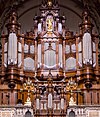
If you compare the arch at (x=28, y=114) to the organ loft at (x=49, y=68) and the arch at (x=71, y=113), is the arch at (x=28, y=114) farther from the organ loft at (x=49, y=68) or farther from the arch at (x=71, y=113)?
the arch at (x=71, y=113)

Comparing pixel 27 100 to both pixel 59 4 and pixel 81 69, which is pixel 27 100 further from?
pixel 59 4

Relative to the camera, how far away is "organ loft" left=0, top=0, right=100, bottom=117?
24.4m

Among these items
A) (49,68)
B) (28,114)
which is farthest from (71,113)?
(49,68)

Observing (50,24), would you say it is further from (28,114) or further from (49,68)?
(28,114)

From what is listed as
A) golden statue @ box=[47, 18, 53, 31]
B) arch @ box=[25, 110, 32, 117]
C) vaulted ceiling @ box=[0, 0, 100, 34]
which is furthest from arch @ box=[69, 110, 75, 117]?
vaulted ceiling @ box=[0, 0, 100, 34]

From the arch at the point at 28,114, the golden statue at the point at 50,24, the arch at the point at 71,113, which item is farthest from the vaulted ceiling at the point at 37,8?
the arch at the point at 28,114

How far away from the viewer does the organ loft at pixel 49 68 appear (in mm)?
24438

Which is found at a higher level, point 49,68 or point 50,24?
point 50,24

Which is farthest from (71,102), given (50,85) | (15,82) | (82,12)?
(82,12)

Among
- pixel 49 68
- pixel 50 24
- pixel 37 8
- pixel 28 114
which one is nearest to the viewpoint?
pixel 28 114

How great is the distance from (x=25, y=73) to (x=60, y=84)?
1967 mm

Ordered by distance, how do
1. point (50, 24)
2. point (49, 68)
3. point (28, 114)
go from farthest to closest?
point (50, 24) < point (49, 68) < point (28, 114)

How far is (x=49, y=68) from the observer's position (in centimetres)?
2623

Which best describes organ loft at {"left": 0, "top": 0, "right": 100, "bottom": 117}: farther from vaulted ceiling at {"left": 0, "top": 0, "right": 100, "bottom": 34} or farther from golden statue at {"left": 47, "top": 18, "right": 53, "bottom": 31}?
vaulted ceiling at {"left": 0, "top": 0, "right": 100, "bottom": 34}
